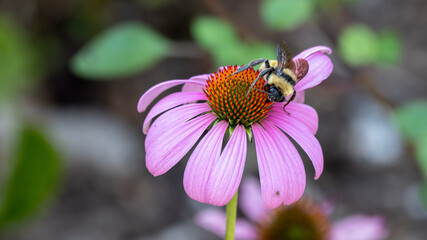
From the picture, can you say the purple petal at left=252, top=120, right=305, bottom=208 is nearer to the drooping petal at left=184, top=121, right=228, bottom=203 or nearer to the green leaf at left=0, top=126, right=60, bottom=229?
the drooping petal at left=184, top=121, right=228, bottom=203

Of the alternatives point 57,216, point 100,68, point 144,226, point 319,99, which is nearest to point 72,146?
point 57,216

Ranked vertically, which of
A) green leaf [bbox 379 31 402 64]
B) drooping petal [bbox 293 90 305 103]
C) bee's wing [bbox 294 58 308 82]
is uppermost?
green leaf [bbox 379 31 402 64]

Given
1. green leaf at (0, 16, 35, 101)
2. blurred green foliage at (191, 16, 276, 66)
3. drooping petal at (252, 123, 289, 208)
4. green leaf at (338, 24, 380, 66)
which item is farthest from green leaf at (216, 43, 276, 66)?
green leaf at (0, 16, 35, 101)

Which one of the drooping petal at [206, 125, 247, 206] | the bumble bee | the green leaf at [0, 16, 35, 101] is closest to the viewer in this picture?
the drooping petal at [206, 125, 247, 206]

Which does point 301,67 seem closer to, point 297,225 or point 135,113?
point 297,225

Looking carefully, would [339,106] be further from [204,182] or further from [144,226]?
[204,182]

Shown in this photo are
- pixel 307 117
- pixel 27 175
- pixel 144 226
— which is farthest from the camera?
pixel 144 226

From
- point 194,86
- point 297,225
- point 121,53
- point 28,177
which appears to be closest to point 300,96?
point 194,86

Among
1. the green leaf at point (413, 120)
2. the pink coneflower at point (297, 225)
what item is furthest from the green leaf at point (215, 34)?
the green leaf at point (413, 120)
